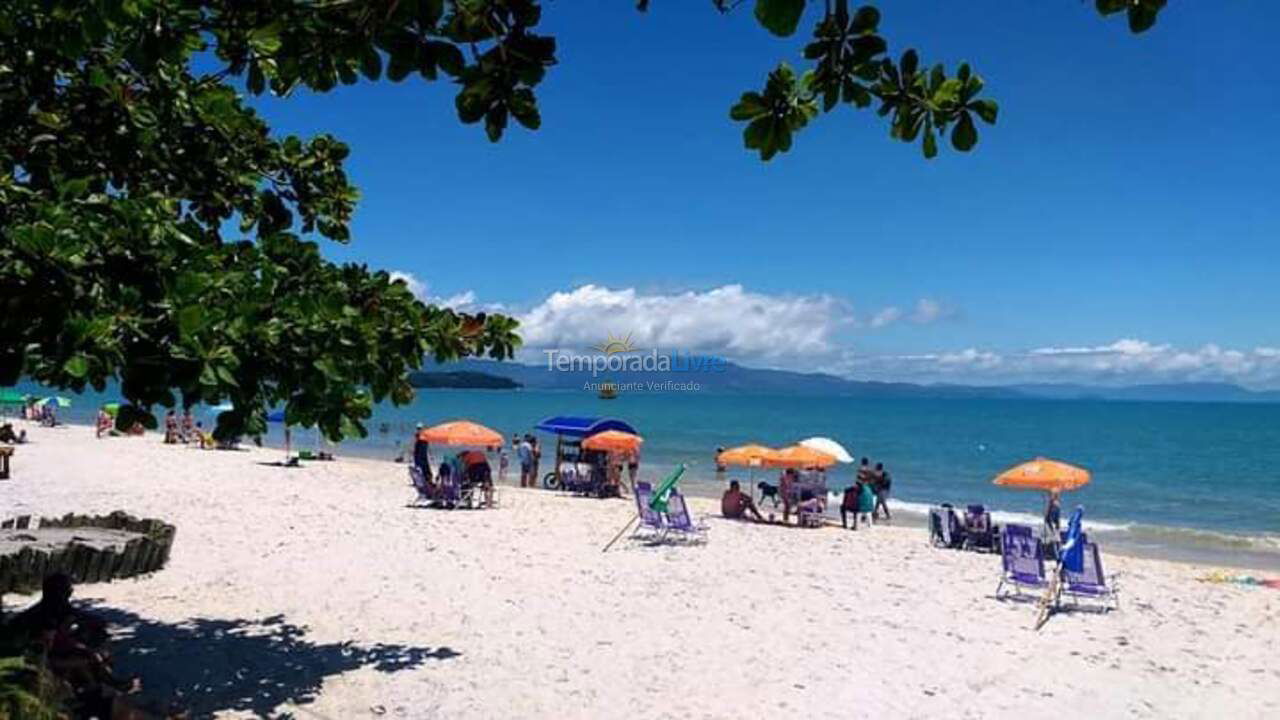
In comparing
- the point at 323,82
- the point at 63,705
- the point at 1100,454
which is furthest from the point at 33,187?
the point at 1100,454

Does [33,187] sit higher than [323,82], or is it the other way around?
[33,187]

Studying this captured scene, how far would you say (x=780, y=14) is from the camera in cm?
157

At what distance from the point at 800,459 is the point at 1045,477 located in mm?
4361

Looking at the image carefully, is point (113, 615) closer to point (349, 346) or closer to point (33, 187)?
point (33, 187)

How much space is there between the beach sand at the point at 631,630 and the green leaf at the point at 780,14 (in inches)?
226

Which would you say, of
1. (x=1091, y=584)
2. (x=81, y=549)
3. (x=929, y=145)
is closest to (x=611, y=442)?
(x=1091, y=584)

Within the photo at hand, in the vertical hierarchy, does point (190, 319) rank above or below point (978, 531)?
above

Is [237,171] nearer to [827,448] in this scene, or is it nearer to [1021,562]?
[1021,562]

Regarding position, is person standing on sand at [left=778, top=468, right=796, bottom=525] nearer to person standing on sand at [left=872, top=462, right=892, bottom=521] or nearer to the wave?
person standing on sand at [left=872, top=462, right=892, bottom=521]

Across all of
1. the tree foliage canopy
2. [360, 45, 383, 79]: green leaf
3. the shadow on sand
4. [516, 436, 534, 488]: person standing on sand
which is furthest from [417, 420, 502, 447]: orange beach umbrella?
[360, 45, 383, 79]: green leaf

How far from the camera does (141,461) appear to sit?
2467cm

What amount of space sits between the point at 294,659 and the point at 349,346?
396cm

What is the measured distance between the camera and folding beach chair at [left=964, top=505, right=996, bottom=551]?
15320mm

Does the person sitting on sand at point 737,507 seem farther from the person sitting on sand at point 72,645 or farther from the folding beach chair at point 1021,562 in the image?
the person sitting on sand at point 72,645
